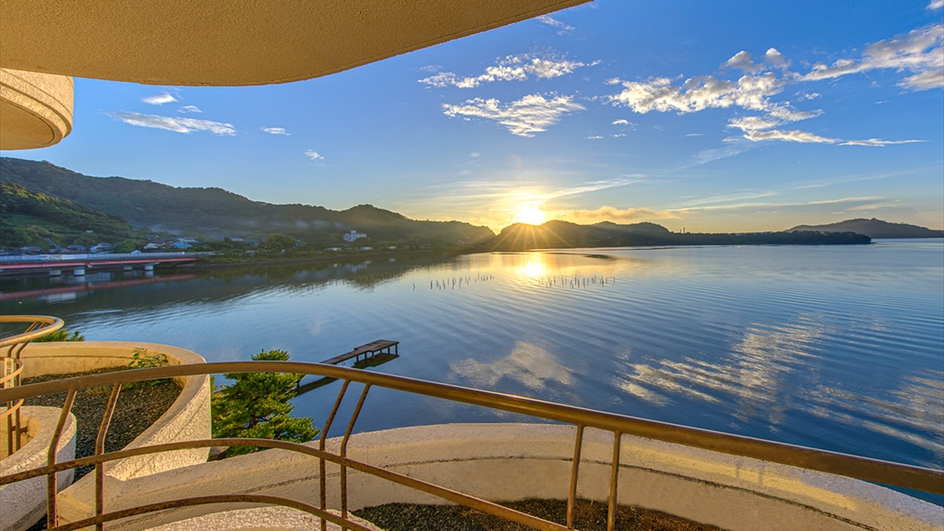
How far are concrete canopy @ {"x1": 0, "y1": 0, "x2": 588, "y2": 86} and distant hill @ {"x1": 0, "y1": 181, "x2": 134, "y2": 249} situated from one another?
67009mm

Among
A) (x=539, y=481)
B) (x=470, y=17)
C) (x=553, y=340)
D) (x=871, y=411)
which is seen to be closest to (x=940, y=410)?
(x=871, y=411)

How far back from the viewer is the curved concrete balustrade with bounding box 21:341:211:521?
2.28 meters

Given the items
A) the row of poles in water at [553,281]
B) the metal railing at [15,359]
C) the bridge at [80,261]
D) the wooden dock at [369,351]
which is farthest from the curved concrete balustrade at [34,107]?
the bridge at [80,261]

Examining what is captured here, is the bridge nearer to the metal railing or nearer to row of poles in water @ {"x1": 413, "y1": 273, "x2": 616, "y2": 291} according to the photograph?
row of poles in water @ {"x1": 413, "y1": 273, "x2": 616, "y2": 291}

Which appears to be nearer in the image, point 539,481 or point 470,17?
point 470,17

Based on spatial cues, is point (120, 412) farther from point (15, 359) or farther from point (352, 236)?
point (352, 236)

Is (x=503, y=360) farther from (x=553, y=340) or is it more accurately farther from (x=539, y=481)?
(x=539, y=481)

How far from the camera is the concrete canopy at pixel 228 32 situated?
1478mm

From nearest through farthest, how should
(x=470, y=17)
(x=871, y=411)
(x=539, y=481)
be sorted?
(x=470, y=17)
(x=539, y=481)
(x=871, y=411)

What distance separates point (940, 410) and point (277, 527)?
58.0 feet

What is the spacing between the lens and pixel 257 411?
5414 millimetres

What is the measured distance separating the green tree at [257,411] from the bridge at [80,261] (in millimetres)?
47197

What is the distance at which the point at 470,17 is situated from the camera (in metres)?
1.51

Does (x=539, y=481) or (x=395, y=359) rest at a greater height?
(x=539, y=481)
